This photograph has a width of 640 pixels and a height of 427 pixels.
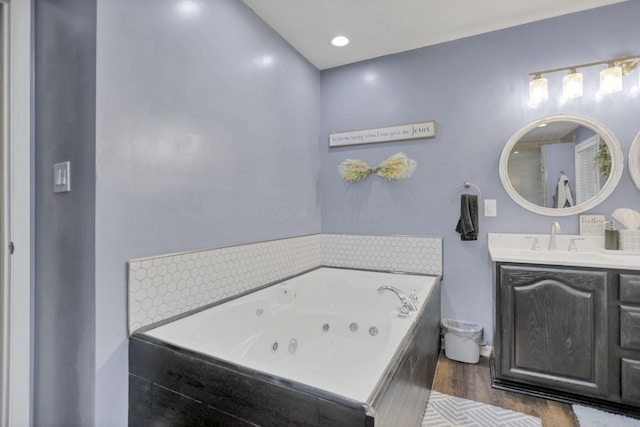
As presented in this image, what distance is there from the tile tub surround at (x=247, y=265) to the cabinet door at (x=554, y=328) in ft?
2.29

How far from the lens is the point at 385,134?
9.11ft

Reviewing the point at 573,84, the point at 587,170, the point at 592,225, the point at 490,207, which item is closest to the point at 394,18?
the point at 573,84

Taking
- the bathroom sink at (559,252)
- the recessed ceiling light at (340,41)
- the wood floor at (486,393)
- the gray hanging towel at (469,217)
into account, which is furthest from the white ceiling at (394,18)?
the wood floor at (486,393)

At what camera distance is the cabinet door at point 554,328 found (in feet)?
5.85

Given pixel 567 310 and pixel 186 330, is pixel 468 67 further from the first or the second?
pixel 186 330

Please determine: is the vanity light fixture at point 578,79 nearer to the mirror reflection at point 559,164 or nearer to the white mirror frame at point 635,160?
the mirror reflection at point 559,164

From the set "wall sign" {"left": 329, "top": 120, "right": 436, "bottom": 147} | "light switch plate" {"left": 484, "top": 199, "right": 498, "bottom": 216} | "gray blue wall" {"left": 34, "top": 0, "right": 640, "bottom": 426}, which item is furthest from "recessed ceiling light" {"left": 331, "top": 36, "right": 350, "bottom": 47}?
"light switch plate" {"left": 484, "top": 199, "right": 498, "bottom": 216}

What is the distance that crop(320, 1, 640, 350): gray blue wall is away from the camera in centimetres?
217

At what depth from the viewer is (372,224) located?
9.37 feet

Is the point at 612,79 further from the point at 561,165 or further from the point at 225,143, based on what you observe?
the point at 225,143

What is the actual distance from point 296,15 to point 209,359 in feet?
7.32

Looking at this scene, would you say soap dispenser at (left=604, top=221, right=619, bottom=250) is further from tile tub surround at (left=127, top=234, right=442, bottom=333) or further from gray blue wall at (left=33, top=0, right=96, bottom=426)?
gray blue wall at (left=33, top=0, right=96, bottom=426)

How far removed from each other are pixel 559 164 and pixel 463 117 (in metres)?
0.77

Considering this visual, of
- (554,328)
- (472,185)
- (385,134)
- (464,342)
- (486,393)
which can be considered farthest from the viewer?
(385,134)
